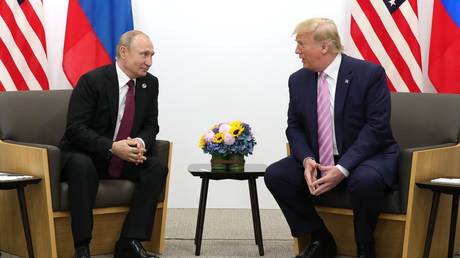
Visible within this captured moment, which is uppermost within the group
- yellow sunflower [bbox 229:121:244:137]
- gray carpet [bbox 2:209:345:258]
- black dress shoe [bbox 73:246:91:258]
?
yellow sunflower [bbox 229:121:244:137]

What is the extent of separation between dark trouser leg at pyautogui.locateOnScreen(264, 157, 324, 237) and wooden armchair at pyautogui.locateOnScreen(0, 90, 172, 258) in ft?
2.13

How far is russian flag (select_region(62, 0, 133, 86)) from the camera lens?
18.8ft

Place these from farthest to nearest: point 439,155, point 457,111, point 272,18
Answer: point 272,18
point 457,111
point 439,155

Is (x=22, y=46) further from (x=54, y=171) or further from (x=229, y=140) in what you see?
(x=229, y=140)

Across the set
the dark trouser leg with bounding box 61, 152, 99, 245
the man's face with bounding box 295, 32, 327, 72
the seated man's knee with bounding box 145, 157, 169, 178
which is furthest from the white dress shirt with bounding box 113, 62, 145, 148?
the man's face with bounding box 295, 32, 327, 72

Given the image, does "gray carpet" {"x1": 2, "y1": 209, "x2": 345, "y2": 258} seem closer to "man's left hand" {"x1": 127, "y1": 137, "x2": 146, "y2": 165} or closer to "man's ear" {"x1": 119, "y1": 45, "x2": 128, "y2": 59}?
"man's left hand" {"x1": 127, "y1": 137, "x2": 146, "y2": 165}

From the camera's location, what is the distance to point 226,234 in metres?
5.20

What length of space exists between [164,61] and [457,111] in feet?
8.03

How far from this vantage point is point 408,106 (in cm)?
468

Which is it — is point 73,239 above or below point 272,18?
below

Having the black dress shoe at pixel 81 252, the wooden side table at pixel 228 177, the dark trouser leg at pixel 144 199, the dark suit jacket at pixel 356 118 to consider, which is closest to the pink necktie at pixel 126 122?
the dark trouser leg at pixel 144 199

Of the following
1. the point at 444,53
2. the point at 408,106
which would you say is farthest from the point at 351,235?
the point at 444,53

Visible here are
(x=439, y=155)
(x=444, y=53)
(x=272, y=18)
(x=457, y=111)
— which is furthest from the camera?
(x=272, y=18)

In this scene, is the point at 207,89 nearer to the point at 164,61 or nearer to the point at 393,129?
the point at 164,61
